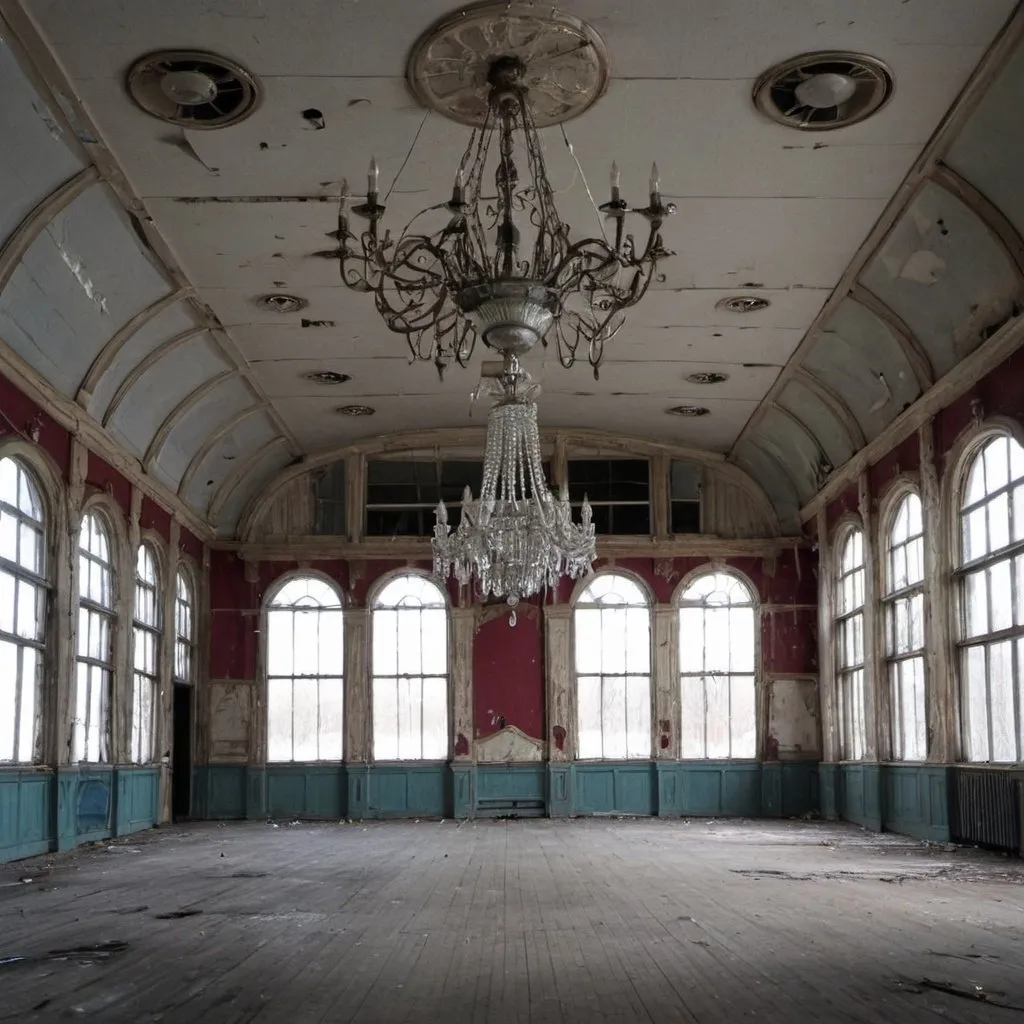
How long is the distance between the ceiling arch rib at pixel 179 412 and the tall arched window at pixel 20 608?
2.64 m

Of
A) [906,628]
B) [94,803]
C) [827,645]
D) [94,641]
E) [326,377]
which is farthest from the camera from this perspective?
[827,645]

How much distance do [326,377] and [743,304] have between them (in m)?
4.53

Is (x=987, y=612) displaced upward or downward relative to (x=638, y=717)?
upward

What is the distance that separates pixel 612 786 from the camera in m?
15.7

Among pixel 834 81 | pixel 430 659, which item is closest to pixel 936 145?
pixel 834 81

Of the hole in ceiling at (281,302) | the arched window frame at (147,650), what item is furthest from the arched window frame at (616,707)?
the hole in ceiling at (281,302)

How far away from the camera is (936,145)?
26.6 feet

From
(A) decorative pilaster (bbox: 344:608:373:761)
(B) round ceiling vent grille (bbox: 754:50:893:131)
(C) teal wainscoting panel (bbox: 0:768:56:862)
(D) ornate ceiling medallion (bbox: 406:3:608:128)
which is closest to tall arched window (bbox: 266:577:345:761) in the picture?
(A) decorative pilaster (bbox: 344:608:373:761)

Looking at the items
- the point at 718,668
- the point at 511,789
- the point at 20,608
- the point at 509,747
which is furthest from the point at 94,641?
the point at 718,668

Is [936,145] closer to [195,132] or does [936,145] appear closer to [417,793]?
[195,132]

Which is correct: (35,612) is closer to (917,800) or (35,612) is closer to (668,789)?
(917,800)

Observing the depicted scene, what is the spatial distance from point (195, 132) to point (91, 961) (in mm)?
4958

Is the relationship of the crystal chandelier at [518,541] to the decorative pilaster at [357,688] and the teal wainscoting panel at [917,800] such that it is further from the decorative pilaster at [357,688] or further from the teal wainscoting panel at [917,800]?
the decorative pilaster at [357,688]

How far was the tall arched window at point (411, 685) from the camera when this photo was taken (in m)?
15.8
